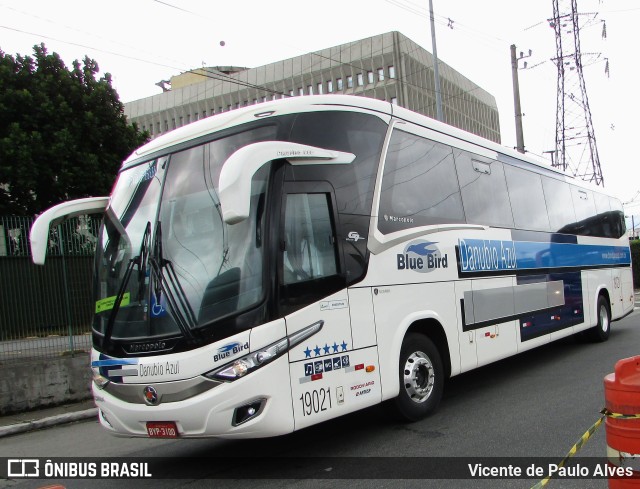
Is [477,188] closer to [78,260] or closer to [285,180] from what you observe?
[285,180]

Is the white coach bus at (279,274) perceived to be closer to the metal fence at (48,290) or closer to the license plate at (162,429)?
the license plate at (162,429)

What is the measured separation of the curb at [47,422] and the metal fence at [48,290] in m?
1.46


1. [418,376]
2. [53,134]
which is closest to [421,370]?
[418,376]

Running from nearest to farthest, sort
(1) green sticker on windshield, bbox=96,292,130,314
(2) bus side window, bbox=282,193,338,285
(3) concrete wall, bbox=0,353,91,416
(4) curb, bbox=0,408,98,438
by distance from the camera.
A: (2) bus side window, bbox=282,193,338,285, (1) green sticker on windshield, bbox=96,292,130,314, (4) curb, bbox=0,408,98,438, (3) concrete wall, bbox=0,353,91,416

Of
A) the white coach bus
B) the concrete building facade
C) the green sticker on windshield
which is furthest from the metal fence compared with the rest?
the concrete building facade

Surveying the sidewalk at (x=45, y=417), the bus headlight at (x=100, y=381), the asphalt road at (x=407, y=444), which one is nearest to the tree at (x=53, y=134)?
the sidewalk at (x=45, y=417)

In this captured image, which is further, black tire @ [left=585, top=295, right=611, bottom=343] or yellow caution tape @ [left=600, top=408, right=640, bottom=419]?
black tire @ [left=585, top=295, right=611, bottom=343]

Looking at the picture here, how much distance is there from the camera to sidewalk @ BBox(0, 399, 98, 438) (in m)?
8.59

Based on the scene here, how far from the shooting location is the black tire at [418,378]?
6.40 m

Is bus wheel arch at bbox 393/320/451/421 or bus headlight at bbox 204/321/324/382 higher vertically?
bus headlight at bbox 204/321/324/382

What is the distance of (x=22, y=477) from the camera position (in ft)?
20.2

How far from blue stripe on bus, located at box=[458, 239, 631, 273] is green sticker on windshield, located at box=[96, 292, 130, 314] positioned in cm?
423

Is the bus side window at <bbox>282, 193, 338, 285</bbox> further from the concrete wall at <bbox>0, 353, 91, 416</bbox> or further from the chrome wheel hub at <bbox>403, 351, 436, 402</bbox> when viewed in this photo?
the concrete wall at <bbox>0, 353, 91, 416</bbox>

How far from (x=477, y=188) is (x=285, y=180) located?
411cm
